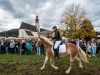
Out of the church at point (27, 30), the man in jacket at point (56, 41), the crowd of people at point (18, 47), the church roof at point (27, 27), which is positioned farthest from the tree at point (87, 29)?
the church roof at point (27, 27)

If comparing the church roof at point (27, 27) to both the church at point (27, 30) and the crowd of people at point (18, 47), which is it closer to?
the church at point (27, 30)

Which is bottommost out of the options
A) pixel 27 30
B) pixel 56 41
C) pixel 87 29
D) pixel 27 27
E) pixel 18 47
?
pixel 18 47

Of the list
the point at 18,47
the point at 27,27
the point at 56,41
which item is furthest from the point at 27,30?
the point at 56,41

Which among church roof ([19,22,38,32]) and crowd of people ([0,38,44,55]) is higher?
church roof ([19,22,38,32])

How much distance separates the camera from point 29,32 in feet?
335

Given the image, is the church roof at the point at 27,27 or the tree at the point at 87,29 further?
the church roof at the point at 27,27

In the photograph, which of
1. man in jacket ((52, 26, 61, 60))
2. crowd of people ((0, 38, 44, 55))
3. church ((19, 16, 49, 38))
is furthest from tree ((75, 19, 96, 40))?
church ((19, 16, 49, 38))

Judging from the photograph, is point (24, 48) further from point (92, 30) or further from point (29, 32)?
point (29, 32)

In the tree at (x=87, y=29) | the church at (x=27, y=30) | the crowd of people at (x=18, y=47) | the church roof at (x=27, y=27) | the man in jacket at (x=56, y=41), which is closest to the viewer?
the man in jacket at (x=56, y=41)

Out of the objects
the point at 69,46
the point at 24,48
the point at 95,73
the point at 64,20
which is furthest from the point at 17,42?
the point at 64,20

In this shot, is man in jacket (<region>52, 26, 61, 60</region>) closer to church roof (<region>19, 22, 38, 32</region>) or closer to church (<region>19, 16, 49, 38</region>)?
church (<region>19, 16, 49, 38</region>)

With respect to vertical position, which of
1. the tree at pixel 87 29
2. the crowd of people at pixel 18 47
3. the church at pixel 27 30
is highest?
the church at pixel 27 30

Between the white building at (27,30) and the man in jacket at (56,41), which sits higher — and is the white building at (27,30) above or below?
above

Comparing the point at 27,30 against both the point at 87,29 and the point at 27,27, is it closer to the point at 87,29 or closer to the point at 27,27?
the point at 27,27
